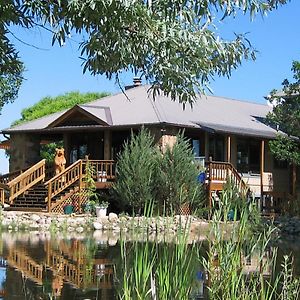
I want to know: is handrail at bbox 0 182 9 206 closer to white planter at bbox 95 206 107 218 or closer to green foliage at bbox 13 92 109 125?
white planter at bbox 95 206 107 218

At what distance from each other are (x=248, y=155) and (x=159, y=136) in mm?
6255

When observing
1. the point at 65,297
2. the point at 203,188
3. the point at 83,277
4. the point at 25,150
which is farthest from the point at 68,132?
the point at 65,297

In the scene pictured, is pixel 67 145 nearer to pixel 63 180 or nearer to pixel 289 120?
pixel 63 180

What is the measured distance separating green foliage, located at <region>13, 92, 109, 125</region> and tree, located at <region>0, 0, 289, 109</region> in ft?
158

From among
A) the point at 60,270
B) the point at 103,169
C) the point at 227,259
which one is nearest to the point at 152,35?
the point at 227,259

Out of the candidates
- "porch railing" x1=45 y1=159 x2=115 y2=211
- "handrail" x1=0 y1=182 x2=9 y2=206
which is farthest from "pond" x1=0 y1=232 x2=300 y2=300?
"handrail" x1=0 y1=182 x2=9 y2=206

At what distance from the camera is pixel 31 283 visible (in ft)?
36.7

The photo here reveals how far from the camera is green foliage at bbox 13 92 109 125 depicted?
5364 centimetres

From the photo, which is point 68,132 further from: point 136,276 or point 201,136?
point 136,276

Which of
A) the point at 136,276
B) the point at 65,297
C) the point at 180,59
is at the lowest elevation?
the point at 65,297

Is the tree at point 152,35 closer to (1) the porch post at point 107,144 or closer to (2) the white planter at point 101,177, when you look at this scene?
(2) the white planter at point 101,177

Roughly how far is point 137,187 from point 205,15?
1934 centimetres

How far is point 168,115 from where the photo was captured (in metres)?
27.7

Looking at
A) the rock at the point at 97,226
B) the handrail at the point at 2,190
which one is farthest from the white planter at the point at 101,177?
the rock at the point at 97,226
